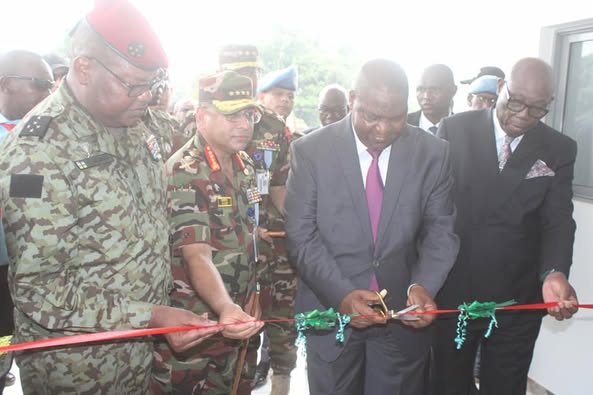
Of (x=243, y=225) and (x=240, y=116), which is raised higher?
(x=240, y=116)

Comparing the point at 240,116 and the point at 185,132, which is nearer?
the point at 240,116

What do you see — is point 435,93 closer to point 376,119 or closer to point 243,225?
point 376,119

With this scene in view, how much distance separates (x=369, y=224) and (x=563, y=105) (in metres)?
2.73

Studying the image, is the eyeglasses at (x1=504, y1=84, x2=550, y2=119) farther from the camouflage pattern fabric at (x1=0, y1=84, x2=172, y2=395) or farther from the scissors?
the camouflage pattern fabric at (x1=0, y1=84, x2=172, y2=395)

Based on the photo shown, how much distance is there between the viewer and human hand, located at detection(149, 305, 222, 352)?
204cm

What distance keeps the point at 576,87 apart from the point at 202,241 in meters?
3.46

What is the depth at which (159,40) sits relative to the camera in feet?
6.68

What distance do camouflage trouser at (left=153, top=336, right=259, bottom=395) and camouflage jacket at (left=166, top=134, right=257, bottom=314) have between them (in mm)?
212

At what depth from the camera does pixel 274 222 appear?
A: 13.3ft

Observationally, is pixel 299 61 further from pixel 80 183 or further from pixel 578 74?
pixel 80 183

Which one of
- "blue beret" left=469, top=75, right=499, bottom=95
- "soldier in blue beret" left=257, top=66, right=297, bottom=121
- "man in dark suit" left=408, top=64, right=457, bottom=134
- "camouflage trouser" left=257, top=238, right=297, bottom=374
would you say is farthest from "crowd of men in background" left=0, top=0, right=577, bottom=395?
"blue beret" left=469, top=75, right=499, bottom=95

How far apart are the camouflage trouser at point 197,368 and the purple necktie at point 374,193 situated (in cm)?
86

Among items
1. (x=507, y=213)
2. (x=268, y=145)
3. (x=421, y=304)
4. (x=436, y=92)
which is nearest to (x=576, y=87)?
(x=436, y=92)

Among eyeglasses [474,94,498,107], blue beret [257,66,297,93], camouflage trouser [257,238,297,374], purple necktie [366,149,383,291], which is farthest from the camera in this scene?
eyeglasses [474,94,498,107]
